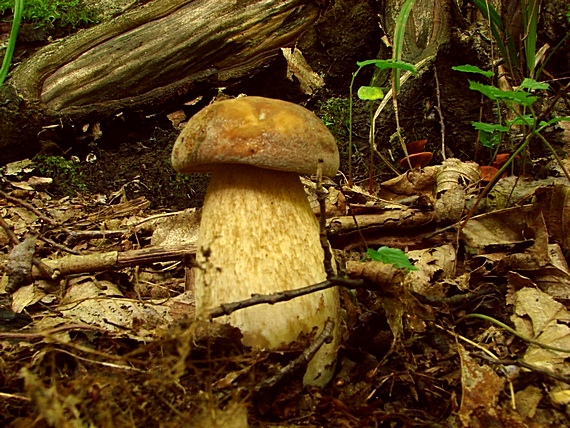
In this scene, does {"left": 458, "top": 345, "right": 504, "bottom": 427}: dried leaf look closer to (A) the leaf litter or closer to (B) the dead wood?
(A) the leaf litter

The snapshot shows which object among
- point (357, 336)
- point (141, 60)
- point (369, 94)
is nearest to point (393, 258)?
point (357, 336)

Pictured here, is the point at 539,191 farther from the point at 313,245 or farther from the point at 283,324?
the point at 283,324

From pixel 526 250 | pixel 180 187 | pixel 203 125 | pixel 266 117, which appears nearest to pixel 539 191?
pixel 526 250

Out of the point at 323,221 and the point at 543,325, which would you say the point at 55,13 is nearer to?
the point at 323,221

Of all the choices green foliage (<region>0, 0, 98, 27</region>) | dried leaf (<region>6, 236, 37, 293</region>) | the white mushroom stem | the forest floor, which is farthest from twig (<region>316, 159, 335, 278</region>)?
green foliage (<region>0, 0, 98, 27</region>)

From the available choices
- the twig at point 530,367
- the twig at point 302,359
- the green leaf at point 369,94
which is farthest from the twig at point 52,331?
the green leaf at point 369,94

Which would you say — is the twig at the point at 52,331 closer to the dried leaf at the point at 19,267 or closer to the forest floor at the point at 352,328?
the forest floor at the point at 352,328
